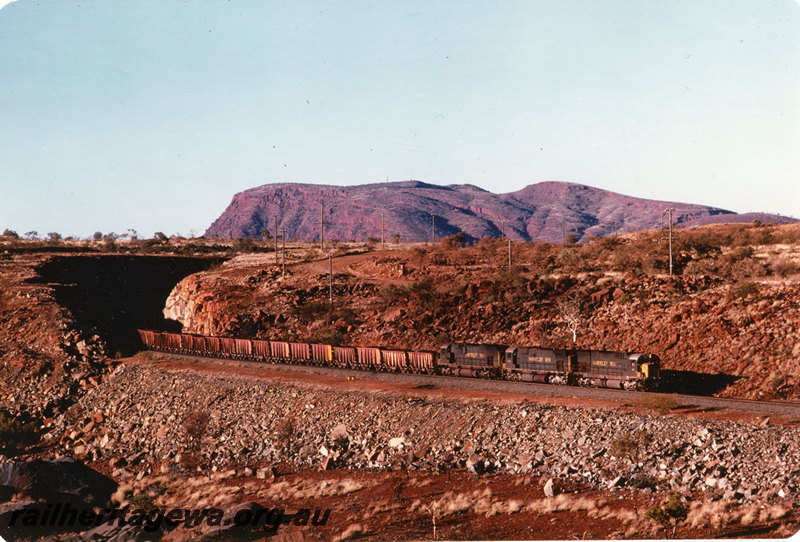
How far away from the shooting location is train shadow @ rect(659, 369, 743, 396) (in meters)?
36.2

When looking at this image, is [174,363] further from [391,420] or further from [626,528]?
[626,528]

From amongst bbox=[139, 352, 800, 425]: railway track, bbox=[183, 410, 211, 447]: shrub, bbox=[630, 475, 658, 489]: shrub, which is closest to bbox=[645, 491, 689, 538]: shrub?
bbox=[630, 475, 658, 489]: shrub

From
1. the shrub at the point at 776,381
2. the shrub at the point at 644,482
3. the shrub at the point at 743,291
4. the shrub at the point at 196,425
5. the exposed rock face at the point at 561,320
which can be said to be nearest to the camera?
the shrub at the point at 644,482

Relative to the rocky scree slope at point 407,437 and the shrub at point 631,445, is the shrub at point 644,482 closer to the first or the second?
the rocky scree slope at point 407,437

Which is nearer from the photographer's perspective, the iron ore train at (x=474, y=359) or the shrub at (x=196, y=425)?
the shrub at (x=196, y=425)

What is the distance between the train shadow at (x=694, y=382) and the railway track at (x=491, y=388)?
5.36 m

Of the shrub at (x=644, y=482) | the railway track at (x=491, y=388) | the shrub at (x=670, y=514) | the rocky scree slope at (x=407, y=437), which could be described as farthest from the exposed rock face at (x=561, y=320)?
the shrub at (x=670, y=514)

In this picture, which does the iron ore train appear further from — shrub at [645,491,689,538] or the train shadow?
shrub at [645,491,689,538]

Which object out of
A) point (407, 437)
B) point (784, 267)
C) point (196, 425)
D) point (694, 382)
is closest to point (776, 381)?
point (694, 382)

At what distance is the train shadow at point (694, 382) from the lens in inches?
1425

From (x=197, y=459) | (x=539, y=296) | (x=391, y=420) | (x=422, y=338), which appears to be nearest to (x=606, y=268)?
(x=539, y=296)

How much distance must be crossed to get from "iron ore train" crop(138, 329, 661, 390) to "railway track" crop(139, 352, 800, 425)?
131 cm

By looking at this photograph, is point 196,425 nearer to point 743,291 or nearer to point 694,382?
point 694,382

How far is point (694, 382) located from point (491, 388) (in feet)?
42.6
